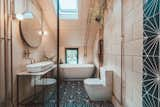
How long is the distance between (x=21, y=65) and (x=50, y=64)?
872mm

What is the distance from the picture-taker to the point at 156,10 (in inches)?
54.9

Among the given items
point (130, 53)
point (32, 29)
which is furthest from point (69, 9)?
point (130, 53)

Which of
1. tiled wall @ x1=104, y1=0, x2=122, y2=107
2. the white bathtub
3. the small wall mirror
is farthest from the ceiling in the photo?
tiled wall @ x1=104, y1=0, x2=122, y2=107

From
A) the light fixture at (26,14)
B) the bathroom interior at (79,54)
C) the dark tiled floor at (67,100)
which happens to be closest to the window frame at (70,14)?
the bathroom interior at (79,54)

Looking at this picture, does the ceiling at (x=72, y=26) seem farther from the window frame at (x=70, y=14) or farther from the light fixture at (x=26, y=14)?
the light fixture at (x=26, y=14)

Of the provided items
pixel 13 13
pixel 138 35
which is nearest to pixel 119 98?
pixel 138 35

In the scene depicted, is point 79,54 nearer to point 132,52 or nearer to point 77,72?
point 77,72

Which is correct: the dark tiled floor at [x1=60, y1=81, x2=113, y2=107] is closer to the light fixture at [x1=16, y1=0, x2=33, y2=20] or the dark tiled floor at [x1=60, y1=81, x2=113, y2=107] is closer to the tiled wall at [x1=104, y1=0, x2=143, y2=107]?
the tiled wall at [x1=104, y1=0, x2=143, y2=107]

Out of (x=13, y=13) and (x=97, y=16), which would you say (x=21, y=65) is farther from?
(x=97, y=16)

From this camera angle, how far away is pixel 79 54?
5.75 metres

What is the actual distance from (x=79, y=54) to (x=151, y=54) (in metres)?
4.31

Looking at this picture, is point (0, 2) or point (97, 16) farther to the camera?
point (97, 16)

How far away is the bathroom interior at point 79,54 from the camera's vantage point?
5.45 feet

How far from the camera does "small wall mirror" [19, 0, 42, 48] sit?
129 inches
